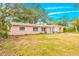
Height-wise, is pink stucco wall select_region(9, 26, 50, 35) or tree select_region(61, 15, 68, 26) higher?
tree select_region(61, 15, 68, 26)

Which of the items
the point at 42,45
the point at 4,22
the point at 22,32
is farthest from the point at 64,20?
the point at 4,22

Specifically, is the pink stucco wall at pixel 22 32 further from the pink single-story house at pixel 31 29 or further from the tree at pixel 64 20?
the tree at pixel 64 20

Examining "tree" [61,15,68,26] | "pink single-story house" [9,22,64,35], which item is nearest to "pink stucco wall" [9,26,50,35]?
"pink single-story house" [9,22,64,35]

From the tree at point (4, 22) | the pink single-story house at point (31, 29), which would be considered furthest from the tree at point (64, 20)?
the tree at point (4, 22)

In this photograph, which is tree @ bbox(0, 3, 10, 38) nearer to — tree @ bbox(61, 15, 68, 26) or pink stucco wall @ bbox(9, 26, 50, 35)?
pink stucco wall @ bbox(9, 26, 50, 35)

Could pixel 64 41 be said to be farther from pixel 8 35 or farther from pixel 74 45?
pixel 8 35

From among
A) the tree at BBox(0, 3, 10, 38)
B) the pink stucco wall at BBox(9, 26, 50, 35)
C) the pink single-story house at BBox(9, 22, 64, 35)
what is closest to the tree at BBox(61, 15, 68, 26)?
the pink single-story house at BBox(9, 22, 64, 35)

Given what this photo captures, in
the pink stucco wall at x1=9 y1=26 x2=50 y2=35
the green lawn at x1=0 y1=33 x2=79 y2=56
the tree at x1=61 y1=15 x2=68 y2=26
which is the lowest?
the green lawn at x1=0 y1=33 x2=79 y2=56

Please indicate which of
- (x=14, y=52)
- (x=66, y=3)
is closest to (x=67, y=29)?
(x=66, y=3)
